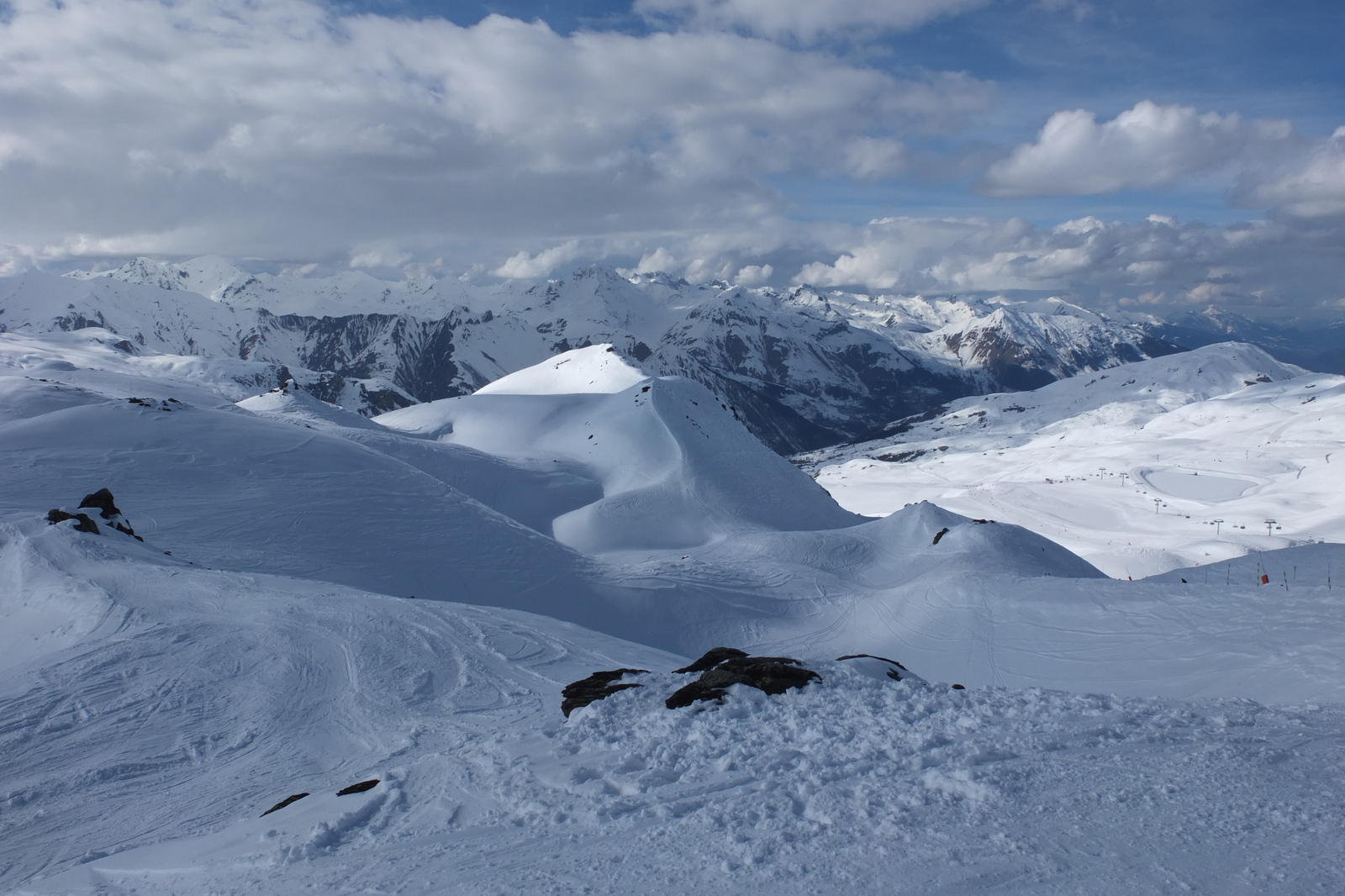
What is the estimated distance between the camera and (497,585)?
2705cm

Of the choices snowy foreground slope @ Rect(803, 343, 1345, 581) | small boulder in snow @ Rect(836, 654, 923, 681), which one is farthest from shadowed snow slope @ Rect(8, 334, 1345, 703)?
snowy foreground slope @ Rect(803, 343, 1345, 581)

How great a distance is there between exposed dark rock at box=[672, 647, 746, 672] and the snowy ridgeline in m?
0.81

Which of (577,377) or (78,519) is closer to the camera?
(78,519)

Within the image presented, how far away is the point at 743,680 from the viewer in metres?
10.8

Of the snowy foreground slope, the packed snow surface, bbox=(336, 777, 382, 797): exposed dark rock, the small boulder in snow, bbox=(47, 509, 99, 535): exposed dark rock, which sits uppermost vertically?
the packed snow surface

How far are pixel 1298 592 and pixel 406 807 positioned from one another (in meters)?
20.9

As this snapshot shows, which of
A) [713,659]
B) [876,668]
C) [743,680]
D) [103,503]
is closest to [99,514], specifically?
[103,503]

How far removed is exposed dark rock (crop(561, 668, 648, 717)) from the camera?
1114cm

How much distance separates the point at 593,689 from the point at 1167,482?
131 metres

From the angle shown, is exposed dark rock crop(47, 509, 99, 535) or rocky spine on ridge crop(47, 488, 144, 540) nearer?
exposed dark rock crop(47, 509, 99, 535)

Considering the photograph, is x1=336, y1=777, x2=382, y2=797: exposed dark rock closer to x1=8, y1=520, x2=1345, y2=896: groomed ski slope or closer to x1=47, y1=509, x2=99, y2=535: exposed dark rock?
x1=8, y1=520, x2=1345, y2=896: groomed ski slope

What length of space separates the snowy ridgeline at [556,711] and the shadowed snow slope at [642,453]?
1135 centimetres

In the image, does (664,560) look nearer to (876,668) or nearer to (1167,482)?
(876,668)

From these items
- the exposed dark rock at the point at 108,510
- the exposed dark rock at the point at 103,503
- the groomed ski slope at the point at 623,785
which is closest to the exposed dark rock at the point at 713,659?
the groomed ski slope at the point at 623,785
